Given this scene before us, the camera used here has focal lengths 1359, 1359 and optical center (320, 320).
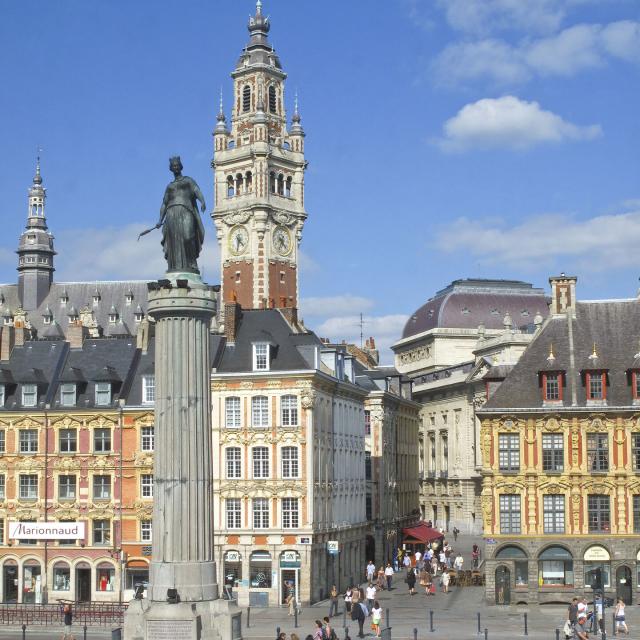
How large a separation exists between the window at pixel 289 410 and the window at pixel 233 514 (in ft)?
15.5

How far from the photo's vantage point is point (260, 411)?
2778 inches

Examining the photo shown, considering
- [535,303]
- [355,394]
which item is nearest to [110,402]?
[355,394]

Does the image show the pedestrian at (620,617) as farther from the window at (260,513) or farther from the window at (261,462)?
the window at (261,462)

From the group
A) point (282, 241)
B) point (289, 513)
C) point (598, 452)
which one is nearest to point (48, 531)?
point (289, 513)

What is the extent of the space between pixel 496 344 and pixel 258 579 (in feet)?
196

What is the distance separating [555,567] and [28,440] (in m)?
28.6

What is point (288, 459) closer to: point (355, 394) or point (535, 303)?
point (355, 394)

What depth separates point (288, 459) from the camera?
230 ft

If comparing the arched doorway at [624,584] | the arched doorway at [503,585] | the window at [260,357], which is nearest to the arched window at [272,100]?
the window at [260,357]

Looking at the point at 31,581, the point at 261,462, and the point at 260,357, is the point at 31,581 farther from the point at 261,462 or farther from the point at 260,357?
the point at 260,357

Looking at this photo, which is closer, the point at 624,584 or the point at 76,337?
the point at 624,584

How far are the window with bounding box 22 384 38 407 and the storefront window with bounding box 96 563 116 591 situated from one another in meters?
9.75

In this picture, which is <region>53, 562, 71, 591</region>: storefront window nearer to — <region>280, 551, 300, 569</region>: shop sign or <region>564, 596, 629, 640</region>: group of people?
<region>280, 551, 300, 569</region>: shop sign

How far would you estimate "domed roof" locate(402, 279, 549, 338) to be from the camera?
156 meters
